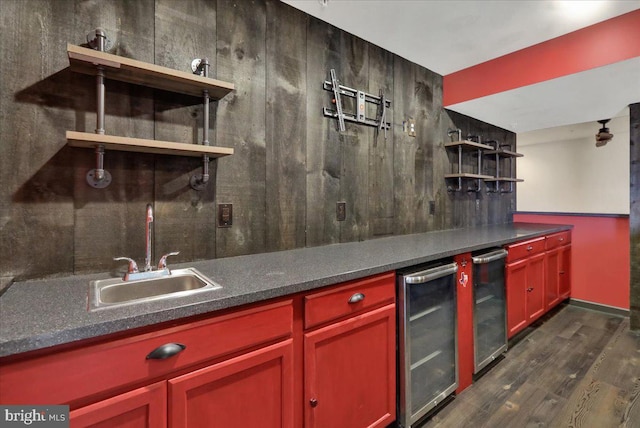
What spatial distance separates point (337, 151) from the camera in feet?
6.97

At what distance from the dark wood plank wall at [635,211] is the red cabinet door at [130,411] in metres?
3.78

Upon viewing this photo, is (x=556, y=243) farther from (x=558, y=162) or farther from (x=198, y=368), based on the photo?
(x=198, y=368)

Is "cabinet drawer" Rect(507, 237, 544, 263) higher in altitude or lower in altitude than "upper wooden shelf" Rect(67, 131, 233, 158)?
lower

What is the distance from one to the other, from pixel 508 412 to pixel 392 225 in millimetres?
1363

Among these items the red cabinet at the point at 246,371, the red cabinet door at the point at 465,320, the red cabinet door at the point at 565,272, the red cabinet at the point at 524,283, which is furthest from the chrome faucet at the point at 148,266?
the red cabinet door at the point at 565,272

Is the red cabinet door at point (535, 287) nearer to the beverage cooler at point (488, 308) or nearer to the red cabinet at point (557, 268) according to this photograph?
the red cabinet at point (557, 268)

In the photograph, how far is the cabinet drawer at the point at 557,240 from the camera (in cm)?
293

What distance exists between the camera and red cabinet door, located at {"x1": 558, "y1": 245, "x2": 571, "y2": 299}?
10.6 ft

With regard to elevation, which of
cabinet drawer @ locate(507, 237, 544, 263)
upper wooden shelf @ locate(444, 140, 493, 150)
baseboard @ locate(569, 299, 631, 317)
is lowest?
baseboard @ locate(569, 299, 631, 317)

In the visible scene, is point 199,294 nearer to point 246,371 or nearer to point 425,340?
point 246,371

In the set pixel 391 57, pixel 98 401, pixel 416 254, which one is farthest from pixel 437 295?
pixel 391 57


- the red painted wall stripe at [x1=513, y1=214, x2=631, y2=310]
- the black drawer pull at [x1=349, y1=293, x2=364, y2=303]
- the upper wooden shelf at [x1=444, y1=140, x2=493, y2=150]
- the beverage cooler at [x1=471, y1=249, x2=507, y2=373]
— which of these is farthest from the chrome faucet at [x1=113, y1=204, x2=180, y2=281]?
the red painted wall stripe at [x1=513, y1=214, x2=631, y2=310]

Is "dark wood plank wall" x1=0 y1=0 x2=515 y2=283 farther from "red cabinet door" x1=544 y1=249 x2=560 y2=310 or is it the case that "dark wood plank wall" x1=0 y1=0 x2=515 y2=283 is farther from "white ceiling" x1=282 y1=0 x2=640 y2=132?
"red cabinet door" x1=544 y1=249 x2=560 y2=310

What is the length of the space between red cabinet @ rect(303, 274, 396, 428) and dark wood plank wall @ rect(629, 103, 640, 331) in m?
2.76
